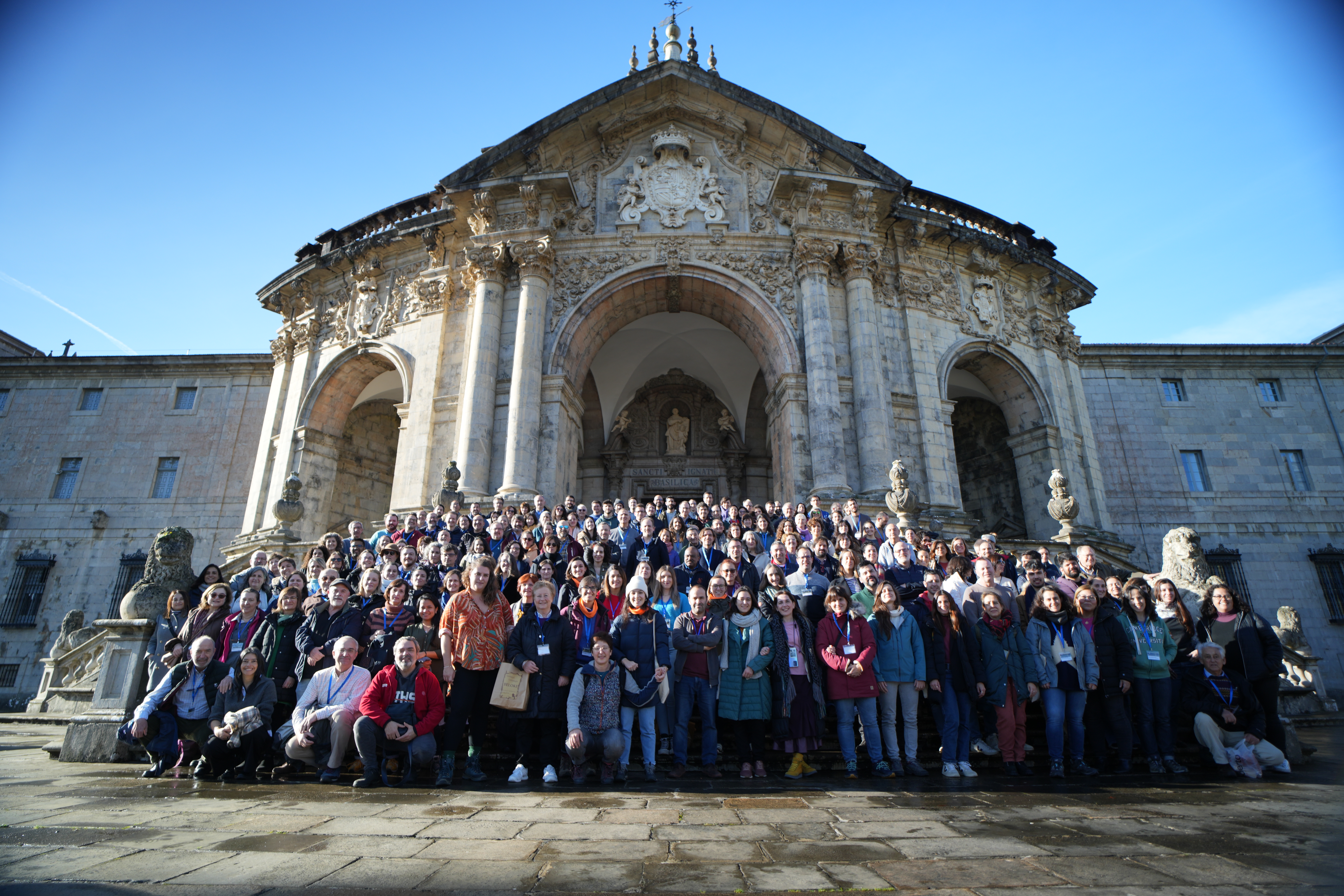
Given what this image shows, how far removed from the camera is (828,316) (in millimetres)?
16891

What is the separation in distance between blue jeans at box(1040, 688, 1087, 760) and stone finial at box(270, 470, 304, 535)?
47.5 feet

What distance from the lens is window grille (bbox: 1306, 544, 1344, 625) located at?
20.1 m

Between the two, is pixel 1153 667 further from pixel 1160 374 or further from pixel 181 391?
pixel 181 391

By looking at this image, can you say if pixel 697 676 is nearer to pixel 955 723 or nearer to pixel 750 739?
pixel 750 739

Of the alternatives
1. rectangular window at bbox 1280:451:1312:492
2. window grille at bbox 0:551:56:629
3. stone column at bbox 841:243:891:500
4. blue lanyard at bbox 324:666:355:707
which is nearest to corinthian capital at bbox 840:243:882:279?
stone column at bbox 841:243:891:500

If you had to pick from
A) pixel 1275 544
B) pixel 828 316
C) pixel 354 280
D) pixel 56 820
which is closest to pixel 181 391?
pixel 354 280

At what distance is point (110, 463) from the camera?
74.7 ft

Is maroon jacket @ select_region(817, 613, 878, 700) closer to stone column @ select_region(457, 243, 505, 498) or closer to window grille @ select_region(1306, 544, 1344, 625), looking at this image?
stone column @ select_region(457, 243, 505, 498)

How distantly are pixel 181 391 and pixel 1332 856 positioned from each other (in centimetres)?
2956

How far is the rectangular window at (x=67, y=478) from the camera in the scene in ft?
73.7

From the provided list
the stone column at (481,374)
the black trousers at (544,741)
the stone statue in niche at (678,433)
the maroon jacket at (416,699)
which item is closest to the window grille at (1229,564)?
the stone statue in niche at (678,433)

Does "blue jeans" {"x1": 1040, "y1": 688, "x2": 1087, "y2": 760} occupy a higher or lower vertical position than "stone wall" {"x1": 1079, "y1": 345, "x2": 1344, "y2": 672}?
lower

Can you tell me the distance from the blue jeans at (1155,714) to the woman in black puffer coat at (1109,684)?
10 cm

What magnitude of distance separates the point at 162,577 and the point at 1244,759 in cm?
1220
